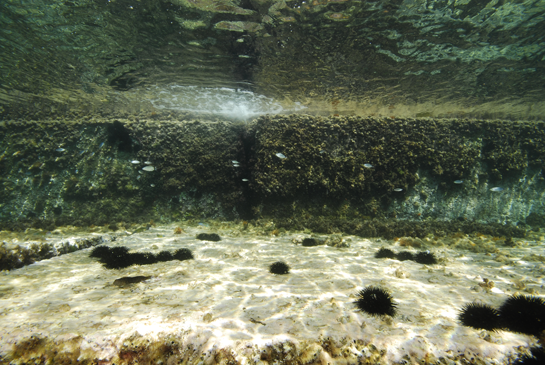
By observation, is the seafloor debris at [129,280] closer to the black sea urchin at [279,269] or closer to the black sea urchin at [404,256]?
the black sea urchin at [279,269]

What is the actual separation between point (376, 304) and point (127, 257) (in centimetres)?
614

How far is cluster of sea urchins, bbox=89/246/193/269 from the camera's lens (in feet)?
18.7

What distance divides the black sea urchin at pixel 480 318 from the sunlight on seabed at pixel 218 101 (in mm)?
16680

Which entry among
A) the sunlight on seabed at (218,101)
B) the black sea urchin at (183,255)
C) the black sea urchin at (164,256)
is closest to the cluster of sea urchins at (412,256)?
the black sea urchin at (183,255)

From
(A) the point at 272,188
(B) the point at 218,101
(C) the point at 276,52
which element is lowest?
(A) the point at 272,188

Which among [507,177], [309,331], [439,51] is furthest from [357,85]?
[309,331]

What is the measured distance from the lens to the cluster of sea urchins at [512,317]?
3088 mm

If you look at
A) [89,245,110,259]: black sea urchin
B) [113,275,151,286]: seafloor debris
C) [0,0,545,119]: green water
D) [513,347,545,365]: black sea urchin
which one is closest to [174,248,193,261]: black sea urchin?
[113,275,151,286]: seafloor debris

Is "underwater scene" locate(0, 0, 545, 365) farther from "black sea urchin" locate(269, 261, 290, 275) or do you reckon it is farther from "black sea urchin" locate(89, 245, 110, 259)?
"black sea urchin" locate(89, 245, 110, 259)

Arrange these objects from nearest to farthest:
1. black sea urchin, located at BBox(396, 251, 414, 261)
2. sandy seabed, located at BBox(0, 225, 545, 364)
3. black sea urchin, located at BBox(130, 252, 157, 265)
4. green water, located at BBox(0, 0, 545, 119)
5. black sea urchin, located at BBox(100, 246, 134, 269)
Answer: sandy seabed, located at BBox(0, 225, 545, 364) → black sea urchin, located at BBox(100, 246, 134, 269) → black sea urchin, located at BBox(130, 252, 157, 265) → black sea urchin, located at BBox(396, 251, 414, 261) → green water, located at BBox(0, 0, 545, 119)

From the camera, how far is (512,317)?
3.21m

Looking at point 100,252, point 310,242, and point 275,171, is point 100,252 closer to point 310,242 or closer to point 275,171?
point 310,242

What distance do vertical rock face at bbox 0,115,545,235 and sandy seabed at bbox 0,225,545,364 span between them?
5876 mm

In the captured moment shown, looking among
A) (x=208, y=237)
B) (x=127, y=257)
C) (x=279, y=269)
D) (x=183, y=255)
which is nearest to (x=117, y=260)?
(x=127, y=257)
